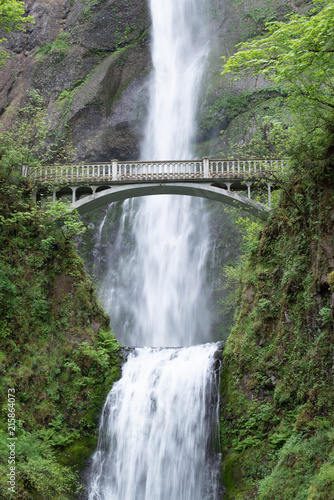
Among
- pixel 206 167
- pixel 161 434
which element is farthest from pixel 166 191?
pixel 161 434

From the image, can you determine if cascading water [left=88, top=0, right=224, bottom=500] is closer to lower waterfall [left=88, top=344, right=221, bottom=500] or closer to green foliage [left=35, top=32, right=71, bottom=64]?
lower waterfall [left=88, top=344, right=221, bottom=500]

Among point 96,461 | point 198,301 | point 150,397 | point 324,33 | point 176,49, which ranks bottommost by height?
point 96,461

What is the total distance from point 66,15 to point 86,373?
32457 millimetres

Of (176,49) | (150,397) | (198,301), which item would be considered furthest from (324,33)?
(176,49)

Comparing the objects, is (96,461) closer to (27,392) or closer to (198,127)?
(27,392)

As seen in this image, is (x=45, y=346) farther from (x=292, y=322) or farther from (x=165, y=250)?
(x=165, y=250)

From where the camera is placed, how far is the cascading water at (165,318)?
1221 centimetres

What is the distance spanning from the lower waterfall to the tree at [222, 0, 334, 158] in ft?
24.7

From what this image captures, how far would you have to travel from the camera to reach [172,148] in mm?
30266

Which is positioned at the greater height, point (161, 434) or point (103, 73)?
point (103, 73)

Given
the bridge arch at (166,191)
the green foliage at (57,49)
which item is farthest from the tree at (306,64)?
the green foliage at (57,49)

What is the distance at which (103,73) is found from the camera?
32500 mm

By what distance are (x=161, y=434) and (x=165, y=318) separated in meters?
13.4

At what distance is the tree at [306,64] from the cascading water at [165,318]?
7645 mm
